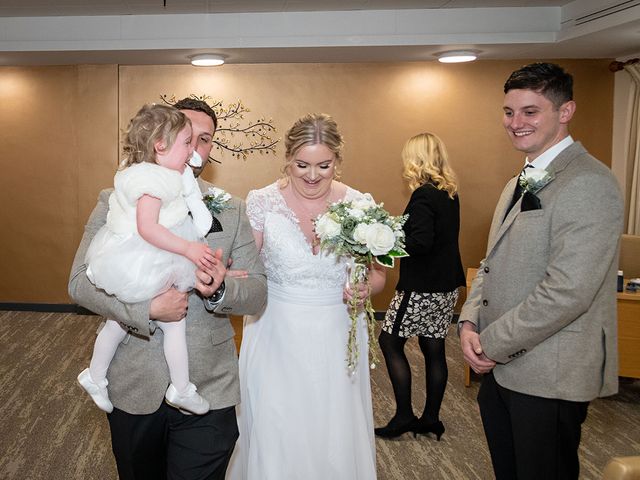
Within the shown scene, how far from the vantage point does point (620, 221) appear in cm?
245

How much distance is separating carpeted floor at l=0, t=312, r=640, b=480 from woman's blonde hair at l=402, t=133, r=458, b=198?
5.55ft

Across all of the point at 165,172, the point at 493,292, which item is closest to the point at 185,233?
the point at 165,172

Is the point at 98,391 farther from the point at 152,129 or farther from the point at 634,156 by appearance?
the point at 634,156

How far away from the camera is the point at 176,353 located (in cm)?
240

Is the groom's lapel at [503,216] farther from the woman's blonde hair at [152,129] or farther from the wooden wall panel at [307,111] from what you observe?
the wooden wall panel at [307,111]

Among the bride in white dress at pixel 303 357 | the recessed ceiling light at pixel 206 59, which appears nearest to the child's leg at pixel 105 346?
the bride in white dress at pixel 303 357

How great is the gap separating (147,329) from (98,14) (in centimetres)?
565

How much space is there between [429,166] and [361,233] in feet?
6.31

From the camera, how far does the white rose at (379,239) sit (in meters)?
2.83

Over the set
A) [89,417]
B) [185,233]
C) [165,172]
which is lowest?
[89,417]

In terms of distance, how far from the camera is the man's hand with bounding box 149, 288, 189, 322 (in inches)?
91.7

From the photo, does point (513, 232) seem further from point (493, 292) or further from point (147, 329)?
point (147, 329)

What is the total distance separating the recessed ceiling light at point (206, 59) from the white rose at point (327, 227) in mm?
5016

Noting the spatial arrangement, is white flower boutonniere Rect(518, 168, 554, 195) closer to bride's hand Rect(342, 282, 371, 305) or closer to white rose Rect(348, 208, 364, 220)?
white rose Rect(348, 208, 364, 220)
